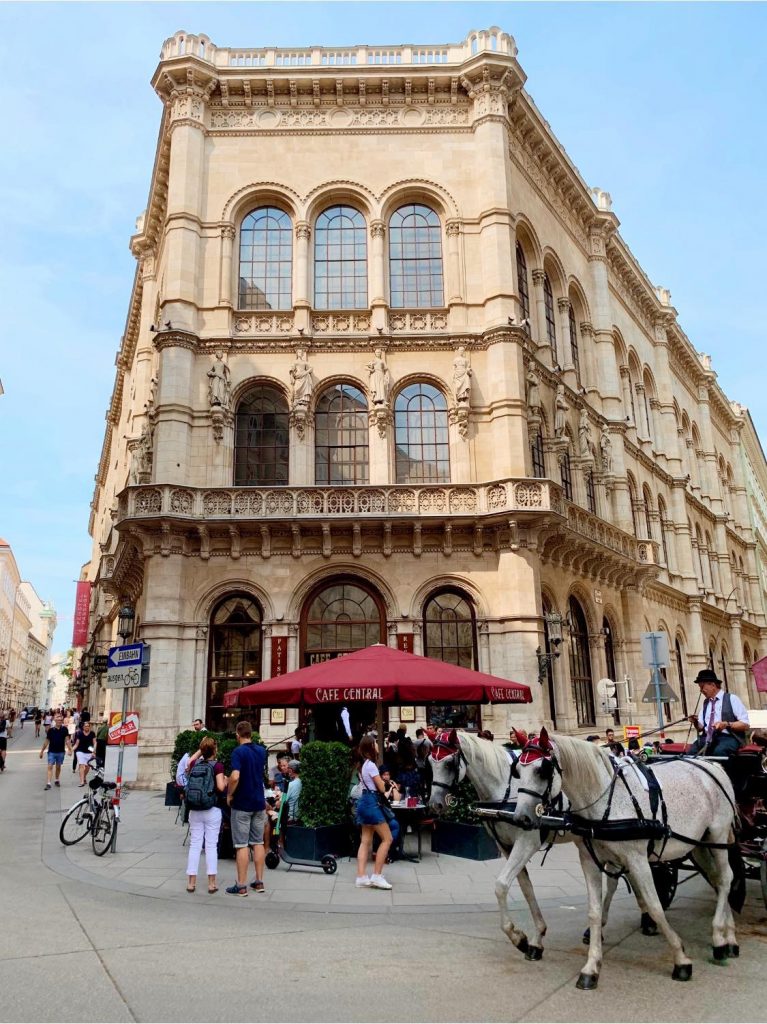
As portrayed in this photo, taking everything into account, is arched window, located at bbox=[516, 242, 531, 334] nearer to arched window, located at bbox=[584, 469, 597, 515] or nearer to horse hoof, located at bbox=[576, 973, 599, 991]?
arched window, located at bbox=[584, 469, 597, 515]

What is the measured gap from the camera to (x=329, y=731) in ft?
58.4

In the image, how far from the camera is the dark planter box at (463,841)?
1140 cm

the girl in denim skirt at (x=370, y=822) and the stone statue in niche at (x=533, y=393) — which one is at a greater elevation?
the stone statue in niche at (x=533, y=393)

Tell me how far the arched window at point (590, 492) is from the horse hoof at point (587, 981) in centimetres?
2257

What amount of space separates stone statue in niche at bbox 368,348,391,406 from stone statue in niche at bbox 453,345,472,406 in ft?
6.68

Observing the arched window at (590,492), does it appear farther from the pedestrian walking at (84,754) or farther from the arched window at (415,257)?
the pedestrian walking at (84,754)

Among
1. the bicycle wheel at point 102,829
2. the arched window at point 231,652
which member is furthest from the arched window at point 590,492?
the bicycle wheel at point 102,829

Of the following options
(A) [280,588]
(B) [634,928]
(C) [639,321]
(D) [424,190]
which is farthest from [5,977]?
(C) [639,321]

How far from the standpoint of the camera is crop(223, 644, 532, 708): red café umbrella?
11.8 meters

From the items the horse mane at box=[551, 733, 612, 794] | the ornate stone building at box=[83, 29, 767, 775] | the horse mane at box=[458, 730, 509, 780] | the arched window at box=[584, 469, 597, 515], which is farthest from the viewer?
the arched window at box=[584, 469, 597, 515]

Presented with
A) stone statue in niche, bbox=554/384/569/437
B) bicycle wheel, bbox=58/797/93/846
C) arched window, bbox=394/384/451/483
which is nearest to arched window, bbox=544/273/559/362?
stone statue in niche, bbox=554/384/569/437

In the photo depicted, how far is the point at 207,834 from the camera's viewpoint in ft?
31.7

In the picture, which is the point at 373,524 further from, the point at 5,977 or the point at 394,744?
the point at 5,977

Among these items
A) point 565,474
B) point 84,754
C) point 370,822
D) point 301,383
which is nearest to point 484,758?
point 370,822
